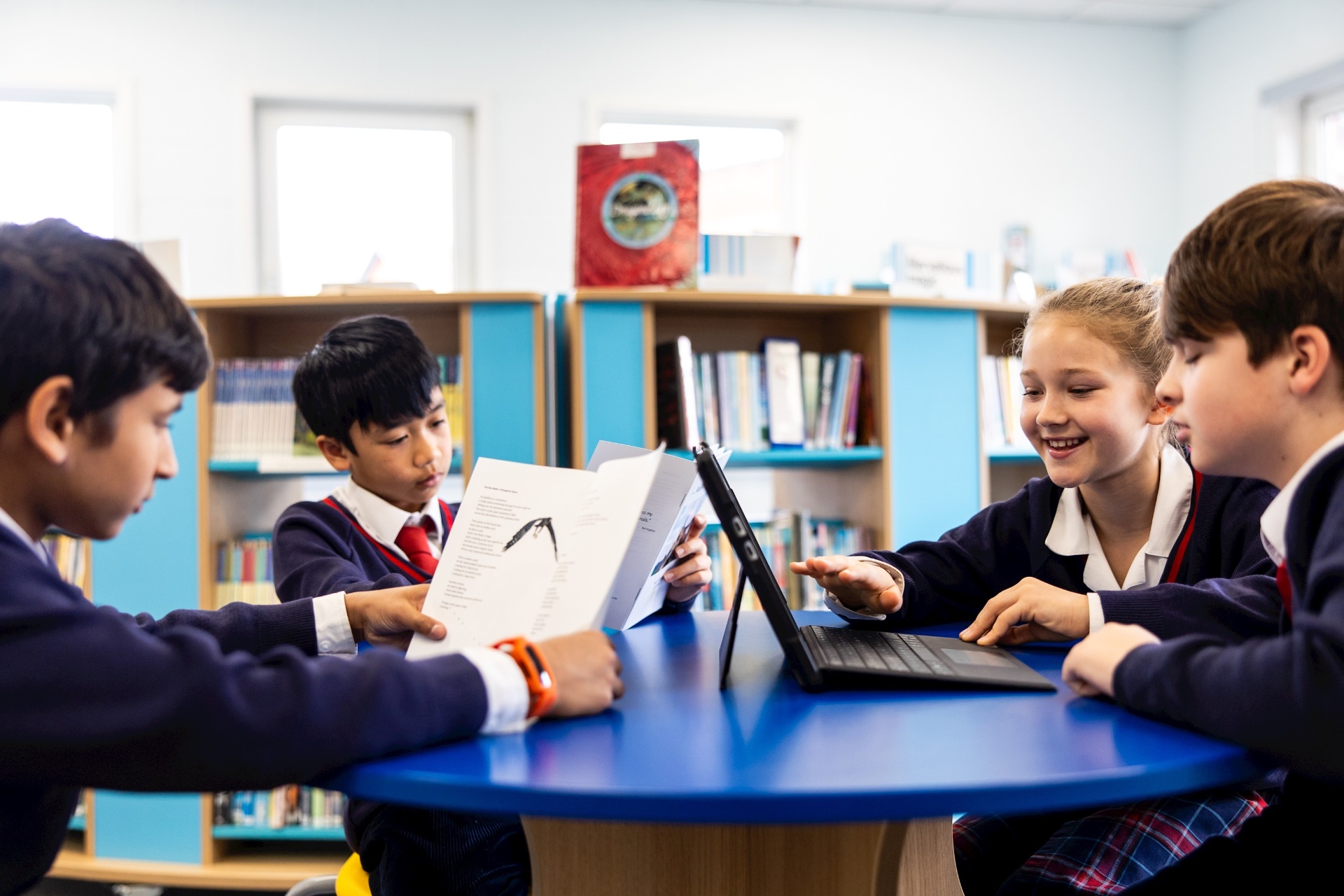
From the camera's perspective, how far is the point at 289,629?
1120mm

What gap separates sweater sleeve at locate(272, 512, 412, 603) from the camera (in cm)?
138

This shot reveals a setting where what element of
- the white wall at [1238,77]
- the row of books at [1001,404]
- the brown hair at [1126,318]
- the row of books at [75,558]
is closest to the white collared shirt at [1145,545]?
the brown hair at [1126,318]

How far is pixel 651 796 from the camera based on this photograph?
0.63m

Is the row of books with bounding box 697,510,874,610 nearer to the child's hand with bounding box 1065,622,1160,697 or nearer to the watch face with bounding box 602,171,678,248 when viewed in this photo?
the watch face with bounding box 602,171,678,248

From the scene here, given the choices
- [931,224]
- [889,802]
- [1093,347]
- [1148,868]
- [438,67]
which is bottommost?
[1148,868]

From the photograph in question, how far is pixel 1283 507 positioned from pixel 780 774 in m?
0.52

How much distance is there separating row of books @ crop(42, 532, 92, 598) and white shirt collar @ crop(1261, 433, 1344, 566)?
8.57 feet

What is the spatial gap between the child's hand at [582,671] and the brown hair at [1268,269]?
2.00ft

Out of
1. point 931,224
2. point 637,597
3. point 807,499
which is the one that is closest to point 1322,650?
point 637,597

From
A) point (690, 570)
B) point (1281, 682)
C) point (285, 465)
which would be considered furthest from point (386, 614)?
point (285, 465)

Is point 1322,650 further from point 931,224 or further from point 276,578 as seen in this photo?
point 931,224

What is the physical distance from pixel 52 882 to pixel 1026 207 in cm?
458

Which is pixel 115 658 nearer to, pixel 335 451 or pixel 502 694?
pixel 502 694

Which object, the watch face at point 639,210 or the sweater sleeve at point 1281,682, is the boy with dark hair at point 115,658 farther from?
the watch face at point 639,210
